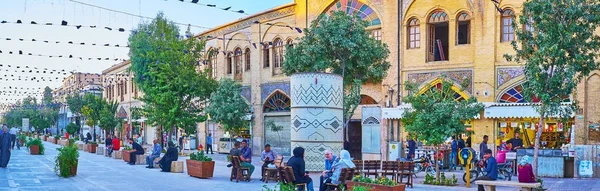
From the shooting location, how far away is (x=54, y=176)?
64.5 feet

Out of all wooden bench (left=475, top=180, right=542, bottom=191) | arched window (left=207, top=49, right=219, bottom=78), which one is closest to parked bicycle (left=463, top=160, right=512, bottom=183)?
wooden bench (left=475, top=180, right=542, bottom=191)

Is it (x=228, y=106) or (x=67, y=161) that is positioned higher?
(x=228, y=106)

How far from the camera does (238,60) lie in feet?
126

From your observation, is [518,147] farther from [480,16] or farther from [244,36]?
[244,36]

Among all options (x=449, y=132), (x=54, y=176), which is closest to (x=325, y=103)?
(x=449, y=132)

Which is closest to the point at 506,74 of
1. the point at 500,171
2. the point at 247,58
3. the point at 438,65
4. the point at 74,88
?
the point at 438,65

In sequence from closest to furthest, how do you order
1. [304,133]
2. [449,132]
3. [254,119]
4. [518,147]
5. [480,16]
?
[449,132]
[304,133]
[518,147]
[480,16]
[254,119]

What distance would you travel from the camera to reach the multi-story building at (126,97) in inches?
2164

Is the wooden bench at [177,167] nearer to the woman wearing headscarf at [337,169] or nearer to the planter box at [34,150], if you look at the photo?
the woman wearing headscarf at [337,169]

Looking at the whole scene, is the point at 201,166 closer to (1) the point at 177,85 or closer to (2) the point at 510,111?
(2) the point at 510,111

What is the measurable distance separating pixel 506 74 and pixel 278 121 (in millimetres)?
13291

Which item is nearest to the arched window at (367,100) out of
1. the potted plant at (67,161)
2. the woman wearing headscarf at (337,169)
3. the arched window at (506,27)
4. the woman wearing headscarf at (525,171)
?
the arched window at (506,27)

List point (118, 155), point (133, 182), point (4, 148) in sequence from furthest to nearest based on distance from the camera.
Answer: point (118, 155) < point (4, 148) < point (133, 182)

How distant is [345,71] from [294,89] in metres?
5.53
